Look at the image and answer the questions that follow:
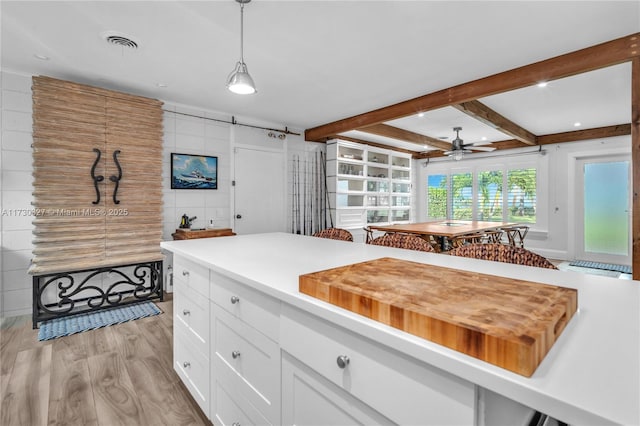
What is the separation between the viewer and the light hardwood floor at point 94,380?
1.71 metres

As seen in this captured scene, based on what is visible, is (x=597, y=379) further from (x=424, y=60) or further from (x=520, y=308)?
(x=424, y=60)

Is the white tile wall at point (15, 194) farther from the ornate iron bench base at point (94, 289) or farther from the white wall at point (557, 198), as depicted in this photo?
the white wall at point (557, 198)

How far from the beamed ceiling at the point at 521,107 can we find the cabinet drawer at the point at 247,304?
3.28 m

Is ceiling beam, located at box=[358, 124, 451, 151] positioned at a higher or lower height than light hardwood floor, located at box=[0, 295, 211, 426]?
higher

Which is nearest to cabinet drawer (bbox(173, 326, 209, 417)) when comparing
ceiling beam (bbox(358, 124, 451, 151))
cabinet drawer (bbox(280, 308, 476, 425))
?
cabinet drawer (bbox(280, 308, 476, 425))

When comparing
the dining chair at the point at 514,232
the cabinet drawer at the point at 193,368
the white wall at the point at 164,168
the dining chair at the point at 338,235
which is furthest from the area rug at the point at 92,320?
the dining chair at the point at 514,232

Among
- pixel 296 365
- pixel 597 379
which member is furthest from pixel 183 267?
pixel 597 379

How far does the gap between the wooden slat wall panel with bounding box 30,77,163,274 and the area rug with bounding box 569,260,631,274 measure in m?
6.93

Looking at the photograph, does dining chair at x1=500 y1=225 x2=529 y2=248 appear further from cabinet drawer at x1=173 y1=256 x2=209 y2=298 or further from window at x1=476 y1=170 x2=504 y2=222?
cabinet drawer at x1=173 y1=256 x2=209 y2=298

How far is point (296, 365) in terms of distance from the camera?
956mm

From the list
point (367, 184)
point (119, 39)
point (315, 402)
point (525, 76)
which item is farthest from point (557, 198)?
point (119, 39)

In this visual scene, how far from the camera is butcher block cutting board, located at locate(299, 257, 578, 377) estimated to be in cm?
52

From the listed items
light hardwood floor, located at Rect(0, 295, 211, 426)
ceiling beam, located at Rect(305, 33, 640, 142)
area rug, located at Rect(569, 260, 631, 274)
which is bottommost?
light hardwood floor, located at Rect(0, 295, 211, 426)

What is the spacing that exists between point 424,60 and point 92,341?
12.8 feet
